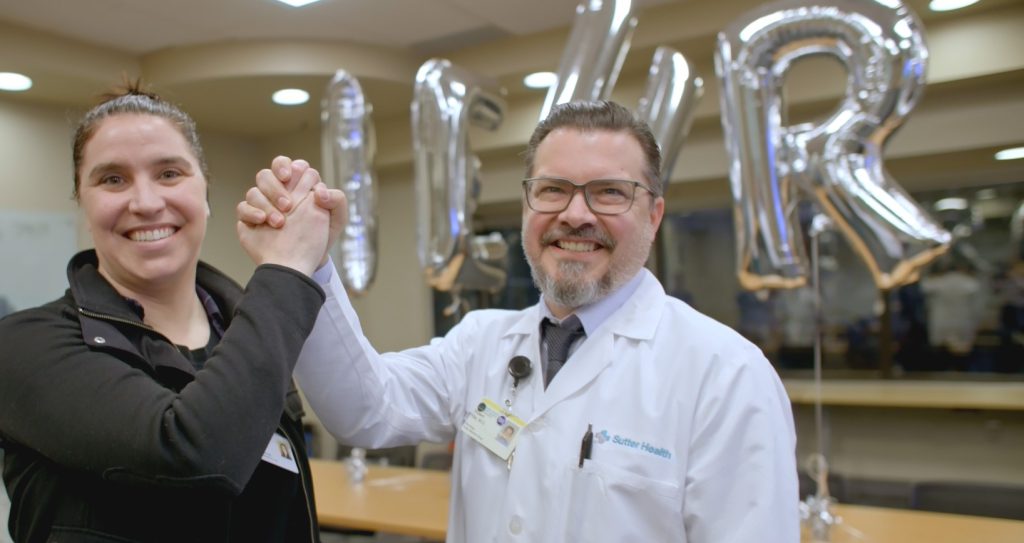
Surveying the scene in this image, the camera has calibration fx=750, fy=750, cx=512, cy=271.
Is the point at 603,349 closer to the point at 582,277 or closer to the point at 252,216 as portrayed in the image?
the point at 582,277

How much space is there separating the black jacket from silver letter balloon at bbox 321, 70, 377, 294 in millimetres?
2188

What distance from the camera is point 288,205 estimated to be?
101cm

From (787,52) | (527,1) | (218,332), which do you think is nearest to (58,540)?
(218,332)

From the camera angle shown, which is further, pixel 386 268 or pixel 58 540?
pixel 386 268

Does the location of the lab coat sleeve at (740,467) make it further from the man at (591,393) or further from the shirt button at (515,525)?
the shirt button at (515,525)

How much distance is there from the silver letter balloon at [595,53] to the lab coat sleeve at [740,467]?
1588 millimetres

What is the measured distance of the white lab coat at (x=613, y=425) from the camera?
1.11 m

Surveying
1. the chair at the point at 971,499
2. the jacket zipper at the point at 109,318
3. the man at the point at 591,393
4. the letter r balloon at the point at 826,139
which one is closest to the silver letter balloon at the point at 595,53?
the letter r balloon at the point at 826,139

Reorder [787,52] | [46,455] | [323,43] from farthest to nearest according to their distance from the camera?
[323,43] < [787,52] < [46,455]

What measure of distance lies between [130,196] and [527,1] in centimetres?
291

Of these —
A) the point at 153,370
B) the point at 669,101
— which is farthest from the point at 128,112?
the point at 669,101

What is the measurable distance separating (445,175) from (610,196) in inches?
67.0

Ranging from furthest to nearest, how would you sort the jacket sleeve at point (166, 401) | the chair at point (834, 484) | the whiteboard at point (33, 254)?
the whiteboard at point (33, 254), the chair at point (834, 484), the jacket sleeve at point (166, 401)

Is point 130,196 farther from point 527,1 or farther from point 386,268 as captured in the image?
point 386,268
